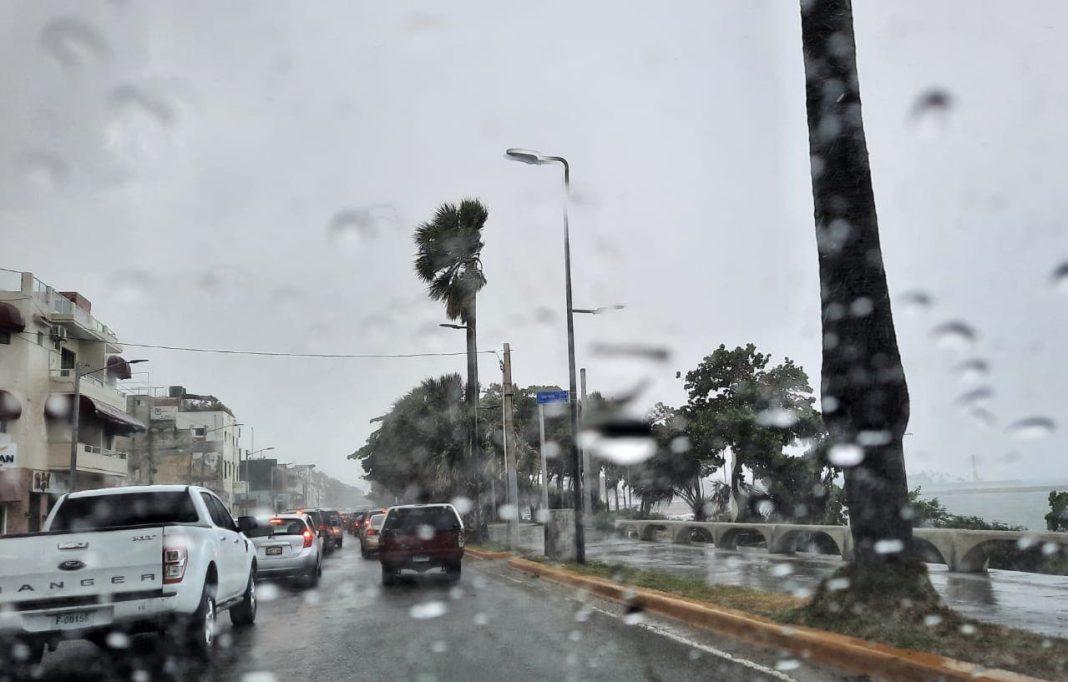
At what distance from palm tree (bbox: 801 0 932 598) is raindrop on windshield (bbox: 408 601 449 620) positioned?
536cm

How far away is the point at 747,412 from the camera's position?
35.4 m

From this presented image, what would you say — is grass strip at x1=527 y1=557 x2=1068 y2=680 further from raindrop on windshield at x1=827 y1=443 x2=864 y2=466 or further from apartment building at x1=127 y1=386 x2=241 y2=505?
apartment building at x1=127 y1=386 x2=241 y2=505

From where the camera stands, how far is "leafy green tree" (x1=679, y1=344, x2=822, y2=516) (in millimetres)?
34750

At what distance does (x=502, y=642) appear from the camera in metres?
8.84

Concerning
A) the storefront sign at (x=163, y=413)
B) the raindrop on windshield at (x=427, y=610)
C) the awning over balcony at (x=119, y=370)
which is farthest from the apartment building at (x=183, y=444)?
the raindrop on windshield at (x=427, y=610)

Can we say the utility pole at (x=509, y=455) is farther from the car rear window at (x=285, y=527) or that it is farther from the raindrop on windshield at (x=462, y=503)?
the raindrop on windshield at (x=462, y=503)

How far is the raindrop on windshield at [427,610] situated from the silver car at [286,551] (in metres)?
5.55

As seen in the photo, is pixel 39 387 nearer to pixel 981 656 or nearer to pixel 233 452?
pixel 981 656

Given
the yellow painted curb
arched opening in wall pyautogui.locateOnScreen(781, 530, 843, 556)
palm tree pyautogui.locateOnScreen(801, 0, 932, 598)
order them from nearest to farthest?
palm tree pyautogui.locateOnScreen(801, 0, 932, 598) < arched opening in wall pyautogui.locateOnScreen(781, 530, 843, 556) < the yellow painted curb

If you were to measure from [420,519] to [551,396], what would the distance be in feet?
13.4

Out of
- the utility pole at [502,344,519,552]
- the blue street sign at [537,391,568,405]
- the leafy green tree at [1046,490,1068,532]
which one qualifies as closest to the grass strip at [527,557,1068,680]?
the blue street sign at [537,391,568,405]

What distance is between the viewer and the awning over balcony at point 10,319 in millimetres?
34062

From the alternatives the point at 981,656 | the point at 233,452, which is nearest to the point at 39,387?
the point at 981,656

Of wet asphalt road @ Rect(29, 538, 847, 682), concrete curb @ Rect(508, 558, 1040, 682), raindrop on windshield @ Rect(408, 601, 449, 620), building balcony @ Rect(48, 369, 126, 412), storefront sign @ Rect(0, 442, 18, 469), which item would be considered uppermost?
building balcony @ Rect(48, 369, 126, 412)
